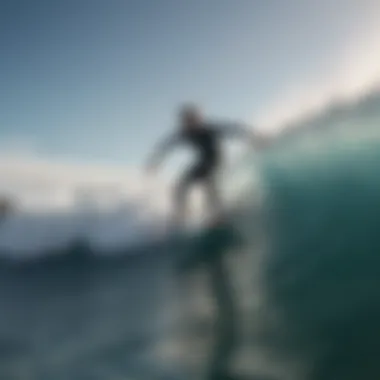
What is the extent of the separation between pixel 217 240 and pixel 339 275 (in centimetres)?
44

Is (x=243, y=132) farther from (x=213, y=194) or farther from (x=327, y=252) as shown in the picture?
(x=327, y=252)

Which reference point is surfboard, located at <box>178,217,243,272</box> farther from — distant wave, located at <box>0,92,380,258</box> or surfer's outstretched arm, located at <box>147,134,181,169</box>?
surfer's outstretched arm, located at <box>147,134,181,169</box>

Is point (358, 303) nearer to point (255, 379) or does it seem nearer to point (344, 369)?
point (344, 369)

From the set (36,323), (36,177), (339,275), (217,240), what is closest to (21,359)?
(36,323)

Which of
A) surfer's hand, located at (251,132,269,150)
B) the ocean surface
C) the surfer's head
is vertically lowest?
Answer: the ocean surface

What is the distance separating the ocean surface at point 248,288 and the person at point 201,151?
0.23 ft

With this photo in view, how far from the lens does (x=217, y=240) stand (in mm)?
2498

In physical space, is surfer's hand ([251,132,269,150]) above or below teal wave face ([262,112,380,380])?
above

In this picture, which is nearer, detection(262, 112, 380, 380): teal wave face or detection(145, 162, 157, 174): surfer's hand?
detection(262, 112, 380, 380): teal wave face

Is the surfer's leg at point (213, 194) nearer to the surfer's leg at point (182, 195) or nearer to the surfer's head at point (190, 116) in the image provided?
the surfer's leg at point (182, 195)

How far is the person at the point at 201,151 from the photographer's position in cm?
247

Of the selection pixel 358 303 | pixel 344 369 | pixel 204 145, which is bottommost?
pixel 344 369

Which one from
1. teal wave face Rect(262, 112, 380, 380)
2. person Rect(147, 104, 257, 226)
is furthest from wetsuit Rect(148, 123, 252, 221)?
teal wave face Rect(262, 112, 380, 380)

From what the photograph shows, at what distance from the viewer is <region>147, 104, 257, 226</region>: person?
97.1 inches
